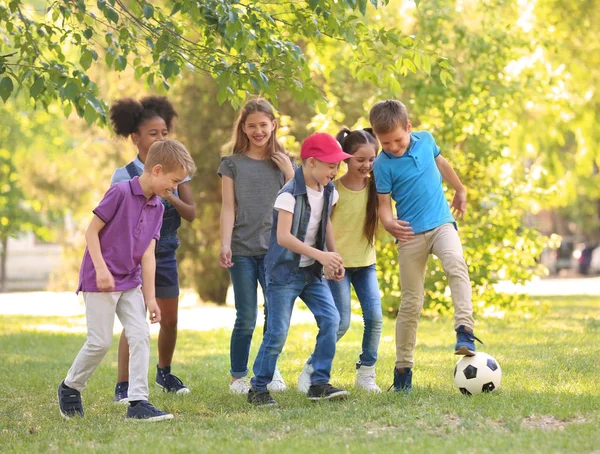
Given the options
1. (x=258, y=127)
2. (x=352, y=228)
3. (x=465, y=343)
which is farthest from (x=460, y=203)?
(x=258, y=127)

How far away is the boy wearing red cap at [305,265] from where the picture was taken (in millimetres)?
6066

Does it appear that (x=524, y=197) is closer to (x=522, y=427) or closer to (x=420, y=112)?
(x=420, y=112)

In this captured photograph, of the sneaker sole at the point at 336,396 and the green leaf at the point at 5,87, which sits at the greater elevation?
the green leaf at the point at 5,87

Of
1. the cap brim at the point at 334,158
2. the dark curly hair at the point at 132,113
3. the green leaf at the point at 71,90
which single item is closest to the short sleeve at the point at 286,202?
the cap brim at the point at 334,158

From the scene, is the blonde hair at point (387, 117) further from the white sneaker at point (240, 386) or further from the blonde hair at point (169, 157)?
the white sneaker at point (240, 386)

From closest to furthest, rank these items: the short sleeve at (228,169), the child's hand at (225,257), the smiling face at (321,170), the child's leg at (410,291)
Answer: the smiling face at (321,170) < the child's leg at (410,291) < the child's hand at (225,257) < the short sleeve at (228,169)

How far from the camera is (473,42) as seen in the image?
43.8 ft

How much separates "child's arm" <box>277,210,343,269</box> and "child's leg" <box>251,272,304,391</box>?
0.25 m

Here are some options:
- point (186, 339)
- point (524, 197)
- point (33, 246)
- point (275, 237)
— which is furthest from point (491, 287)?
point (33, 246)

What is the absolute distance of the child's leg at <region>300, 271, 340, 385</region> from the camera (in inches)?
242

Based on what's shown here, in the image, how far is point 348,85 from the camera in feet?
53.5

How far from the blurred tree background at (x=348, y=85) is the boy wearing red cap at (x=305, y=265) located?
3.34 feet

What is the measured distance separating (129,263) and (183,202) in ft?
3.39

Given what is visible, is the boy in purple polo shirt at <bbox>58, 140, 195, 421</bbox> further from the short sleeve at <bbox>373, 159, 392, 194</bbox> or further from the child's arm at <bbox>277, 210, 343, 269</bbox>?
the short sleeve at <bbox>373, 159, 392, 194</bbox>
